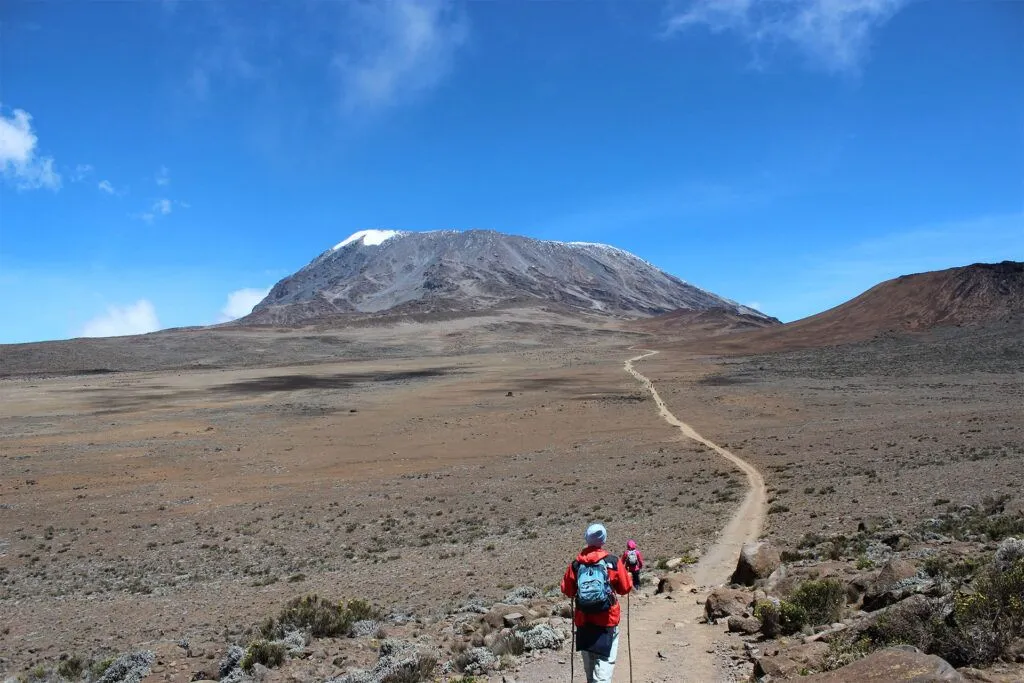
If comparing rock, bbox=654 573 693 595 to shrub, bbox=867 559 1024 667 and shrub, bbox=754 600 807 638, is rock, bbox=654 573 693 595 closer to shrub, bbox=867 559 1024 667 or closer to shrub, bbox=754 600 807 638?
shrub, bbox=754 600 807 638

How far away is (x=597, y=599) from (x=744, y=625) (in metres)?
3.17

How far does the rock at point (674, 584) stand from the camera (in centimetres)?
1002

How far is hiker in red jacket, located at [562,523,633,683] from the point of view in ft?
18.4

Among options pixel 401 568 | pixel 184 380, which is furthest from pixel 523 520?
pixel 184 380

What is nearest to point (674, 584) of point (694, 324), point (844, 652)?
point (844, 652)

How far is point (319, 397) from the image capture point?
5419cm

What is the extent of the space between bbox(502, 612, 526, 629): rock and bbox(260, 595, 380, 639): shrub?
7.41 ft

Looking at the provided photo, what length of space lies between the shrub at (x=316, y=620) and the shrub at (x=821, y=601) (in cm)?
596

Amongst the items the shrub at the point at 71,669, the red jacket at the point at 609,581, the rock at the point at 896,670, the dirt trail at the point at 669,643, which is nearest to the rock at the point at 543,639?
the dirt trail at the point at 669,643

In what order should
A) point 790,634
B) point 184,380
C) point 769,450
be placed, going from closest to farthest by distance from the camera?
point 790,634, point 769,450, point 184,380

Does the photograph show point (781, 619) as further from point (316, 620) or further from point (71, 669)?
point (71, 669)

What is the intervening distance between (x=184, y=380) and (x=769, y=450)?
63.3 meters

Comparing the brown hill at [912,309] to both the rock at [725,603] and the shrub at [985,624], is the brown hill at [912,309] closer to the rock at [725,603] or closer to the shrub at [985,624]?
the rock at [725,603]

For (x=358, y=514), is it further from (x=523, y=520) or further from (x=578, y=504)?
(x=578, y=504)
